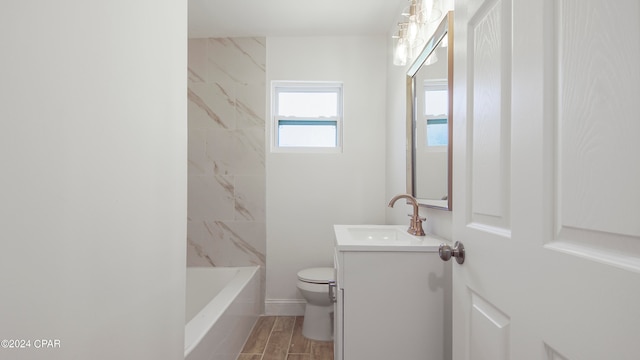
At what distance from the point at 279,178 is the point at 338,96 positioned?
927 mm

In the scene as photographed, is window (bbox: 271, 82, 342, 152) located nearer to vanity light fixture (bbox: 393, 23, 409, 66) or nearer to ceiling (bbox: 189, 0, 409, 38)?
ceiling (bbox: 189, 0, 409, 38)

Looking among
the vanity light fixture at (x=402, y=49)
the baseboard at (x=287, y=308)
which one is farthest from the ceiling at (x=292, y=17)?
→ the baseboard at (x=287, y=308)

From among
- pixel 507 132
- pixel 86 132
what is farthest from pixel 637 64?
pixel 86 132

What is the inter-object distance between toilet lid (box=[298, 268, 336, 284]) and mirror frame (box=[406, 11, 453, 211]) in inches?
34.2

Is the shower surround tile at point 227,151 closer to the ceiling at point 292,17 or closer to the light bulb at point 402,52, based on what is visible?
the ceiling at point 292,17

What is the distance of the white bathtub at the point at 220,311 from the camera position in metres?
1.61

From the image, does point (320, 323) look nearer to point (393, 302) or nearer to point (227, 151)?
point (393, 302)

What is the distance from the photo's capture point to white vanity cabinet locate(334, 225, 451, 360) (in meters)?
1.31

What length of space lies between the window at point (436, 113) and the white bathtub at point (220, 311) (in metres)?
1.51

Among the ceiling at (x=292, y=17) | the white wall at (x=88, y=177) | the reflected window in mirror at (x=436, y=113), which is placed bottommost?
the white wall at (x=88, y=177)

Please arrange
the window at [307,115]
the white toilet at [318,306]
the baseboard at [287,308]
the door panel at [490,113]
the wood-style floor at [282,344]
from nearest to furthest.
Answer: the door panel at [490,113] → the wood-style floor at [282,344] → the white toilet at [318,306] → the baseboard at [287,308] → the window at [307,115]

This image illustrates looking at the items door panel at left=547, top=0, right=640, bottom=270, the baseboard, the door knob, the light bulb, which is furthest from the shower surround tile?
door panel at left=547, top=0, right=640, bottom=270

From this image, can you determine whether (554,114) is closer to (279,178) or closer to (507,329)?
(507,329)

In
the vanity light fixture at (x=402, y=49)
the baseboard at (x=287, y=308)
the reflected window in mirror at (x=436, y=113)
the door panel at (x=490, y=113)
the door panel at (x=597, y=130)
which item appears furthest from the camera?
the baseboard at (x=287, y=308)
